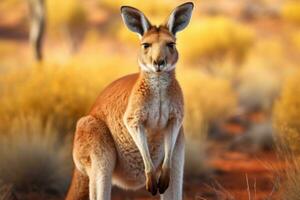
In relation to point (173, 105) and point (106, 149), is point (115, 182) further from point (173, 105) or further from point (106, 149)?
point (173, 105)

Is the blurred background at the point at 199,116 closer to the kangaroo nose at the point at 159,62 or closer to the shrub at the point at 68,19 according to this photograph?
the kangaroo nose at the point at 159,62

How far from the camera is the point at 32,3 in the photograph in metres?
15.3

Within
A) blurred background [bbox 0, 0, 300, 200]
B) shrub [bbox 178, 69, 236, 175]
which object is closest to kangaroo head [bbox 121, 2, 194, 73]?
blurred background [bbox 0, 0, 300, 200]

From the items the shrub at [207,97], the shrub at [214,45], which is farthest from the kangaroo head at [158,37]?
the shrub at [214,45]

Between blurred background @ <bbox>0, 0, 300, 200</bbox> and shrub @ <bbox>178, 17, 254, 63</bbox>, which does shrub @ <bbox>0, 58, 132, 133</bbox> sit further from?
shrub @ <bbox>178, 17, 254, 63</bbox>

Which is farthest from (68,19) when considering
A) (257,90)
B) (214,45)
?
(257,90)

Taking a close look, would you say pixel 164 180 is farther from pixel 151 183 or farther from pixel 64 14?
pixel 64 14

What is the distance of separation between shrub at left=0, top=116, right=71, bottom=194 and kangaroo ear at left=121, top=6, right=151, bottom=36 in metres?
3.26

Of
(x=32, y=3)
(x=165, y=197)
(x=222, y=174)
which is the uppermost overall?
(x=32, y=3)

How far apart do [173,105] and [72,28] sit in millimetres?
30646

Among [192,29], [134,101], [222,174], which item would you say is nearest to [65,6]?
[192,29]

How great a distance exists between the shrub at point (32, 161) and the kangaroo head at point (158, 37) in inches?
130

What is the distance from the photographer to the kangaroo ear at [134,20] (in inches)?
209

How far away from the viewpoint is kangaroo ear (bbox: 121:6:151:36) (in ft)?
17.4
